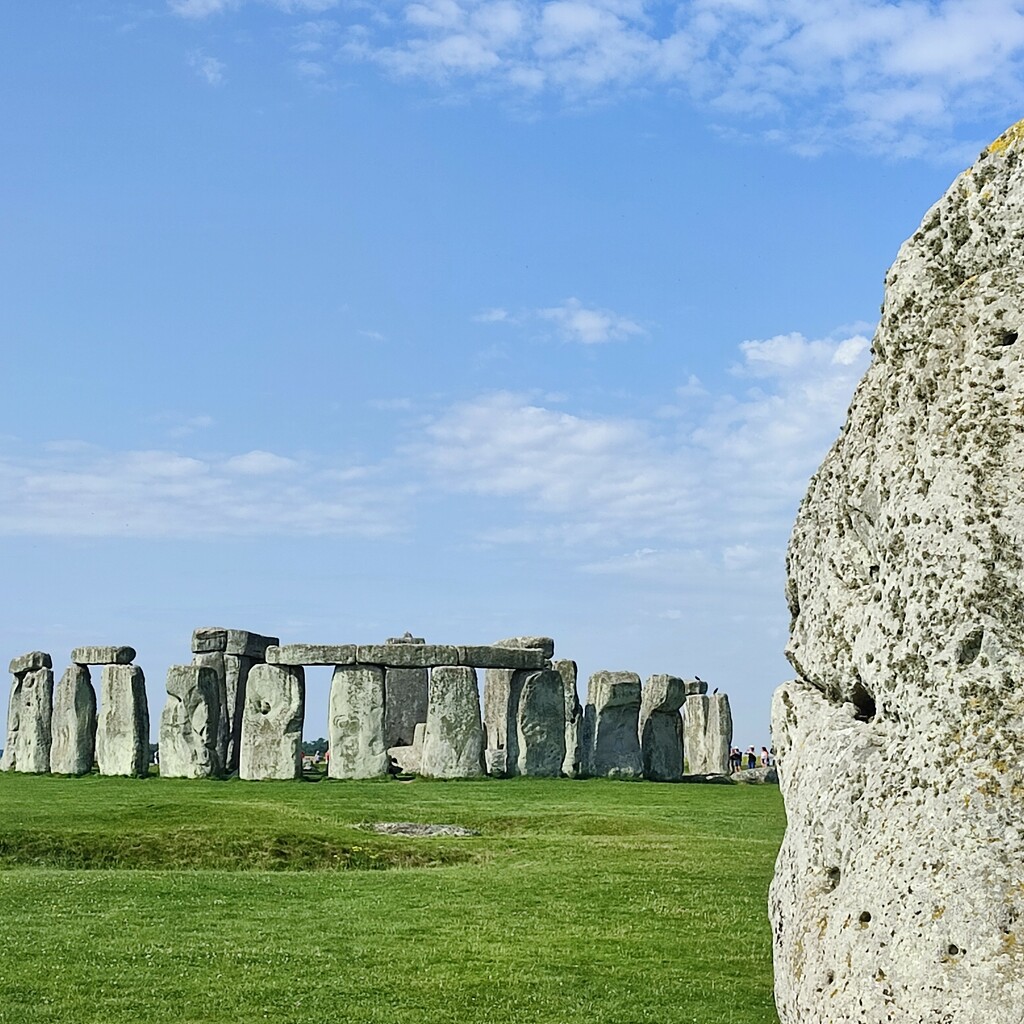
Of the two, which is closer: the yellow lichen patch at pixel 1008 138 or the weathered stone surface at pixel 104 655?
the yellow lichen patch at pixel 1008 138

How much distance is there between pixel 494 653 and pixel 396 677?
12.6m

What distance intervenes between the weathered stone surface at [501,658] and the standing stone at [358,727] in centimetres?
176

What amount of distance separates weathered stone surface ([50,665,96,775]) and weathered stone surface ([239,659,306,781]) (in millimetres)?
4002

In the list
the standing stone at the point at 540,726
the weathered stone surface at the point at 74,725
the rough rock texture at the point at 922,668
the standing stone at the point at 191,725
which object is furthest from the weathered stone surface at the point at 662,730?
the rough rock texture at the point at 922,668

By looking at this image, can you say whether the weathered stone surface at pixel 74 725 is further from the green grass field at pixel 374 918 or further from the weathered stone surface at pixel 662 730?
the weathered stone surface at pixel 662 730

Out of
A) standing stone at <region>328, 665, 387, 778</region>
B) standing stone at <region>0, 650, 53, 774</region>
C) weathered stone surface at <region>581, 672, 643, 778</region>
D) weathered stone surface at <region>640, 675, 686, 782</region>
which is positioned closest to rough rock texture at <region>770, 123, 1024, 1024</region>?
standing stone at <region>328, 665, 387, 778</region>

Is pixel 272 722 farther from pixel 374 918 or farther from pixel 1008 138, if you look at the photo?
pixel 1008 138

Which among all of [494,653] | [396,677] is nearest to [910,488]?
[494,653]

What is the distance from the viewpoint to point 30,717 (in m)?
33.2

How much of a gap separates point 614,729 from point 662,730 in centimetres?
134

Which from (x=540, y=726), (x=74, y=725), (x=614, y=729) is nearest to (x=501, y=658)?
(x=540, y=726)

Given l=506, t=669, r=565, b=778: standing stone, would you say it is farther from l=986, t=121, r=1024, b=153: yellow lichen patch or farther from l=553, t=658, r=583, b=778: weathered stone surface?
l=986, t=121, r=1024, b=153: yellow lichen patch

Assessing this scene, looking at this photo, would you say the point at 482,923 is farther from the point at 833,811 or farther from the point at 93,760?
the point at 93,760

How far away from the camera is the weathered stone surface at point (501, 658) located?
98.4 ft
